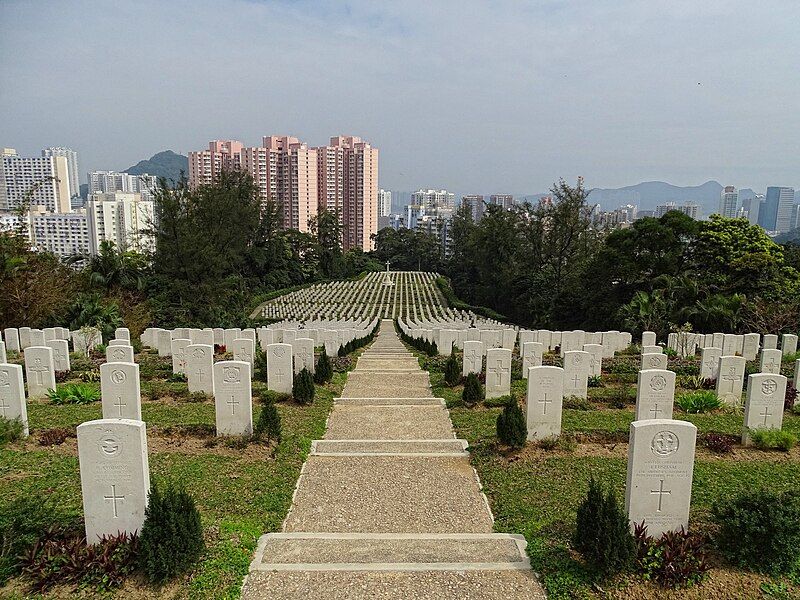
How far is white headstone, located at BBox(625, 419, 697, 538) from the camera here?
5.44 m

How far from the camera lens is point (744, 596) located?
4.71 meters

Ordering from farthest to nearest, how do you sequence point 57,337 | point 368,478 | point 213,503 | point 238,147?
point 238,147, point 57,337, point 368,478, point 213,503

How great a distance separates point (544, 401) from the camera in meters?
8.83

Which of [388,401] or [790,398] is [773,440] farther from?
[388,401]

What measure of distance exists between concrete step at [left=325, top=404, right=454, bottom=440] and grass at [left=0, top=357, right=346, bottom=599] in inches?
17.3

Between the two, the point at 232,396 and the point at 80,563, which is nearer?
the point at 80,563

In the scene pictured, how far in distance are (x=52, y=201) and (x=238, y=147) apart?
1416 inches

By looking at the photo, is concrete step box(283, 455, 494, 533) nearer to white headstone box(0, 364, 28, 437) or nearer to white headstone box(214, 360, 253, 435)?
white headstone box(214, 360, 253, 435)

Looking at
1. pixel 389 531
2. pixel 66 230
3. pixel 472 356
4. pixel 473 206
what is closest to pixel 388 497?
pixel 389 531

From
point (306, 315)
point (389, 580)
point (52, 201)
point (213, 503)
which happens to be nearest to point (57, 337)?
point (213, 503)

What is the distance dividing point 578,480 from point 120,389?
7.45 m

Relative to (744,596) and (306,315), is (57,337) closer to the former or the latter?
(744,596)

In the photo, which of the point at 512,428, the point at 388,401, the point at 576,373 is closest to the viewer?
the point at 512,428

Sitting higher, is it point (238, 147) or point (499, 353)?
point (238, 147)
